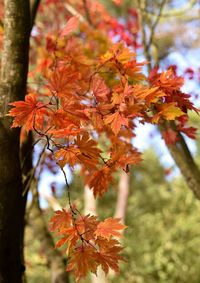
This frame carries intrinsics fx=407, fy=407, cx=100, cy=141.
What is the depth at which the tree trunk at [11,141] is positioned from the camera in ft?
3.59

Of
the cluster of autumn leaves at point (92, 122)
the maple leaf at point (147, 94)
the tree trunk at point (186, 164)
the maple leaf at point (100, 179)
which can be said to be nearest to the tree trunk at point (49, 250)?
the tree trunk at point (186, 164)

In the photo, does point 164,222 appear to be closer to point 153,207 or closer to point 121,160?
point 153,207

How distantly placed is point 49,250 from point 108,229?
148cm

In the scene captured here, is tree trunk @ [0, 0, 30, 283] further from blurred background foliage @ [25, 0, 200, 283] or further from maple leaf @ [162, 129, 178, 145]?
blurred background foliage @ [25, 0, 200, 283]

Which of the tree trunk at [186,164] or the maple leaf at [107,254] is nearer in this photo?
the maple leaf at [107,254]

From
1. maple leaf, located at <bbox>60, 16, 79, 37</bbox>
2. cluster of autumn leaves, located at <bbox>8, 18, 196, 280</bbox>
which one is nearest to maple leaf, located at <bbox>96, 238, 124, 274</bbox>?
cluster of autumn leaves, located at <bbox>8, 18, 196, 280</bbox>

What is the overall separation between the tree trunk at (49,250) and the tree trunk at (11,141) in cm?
101

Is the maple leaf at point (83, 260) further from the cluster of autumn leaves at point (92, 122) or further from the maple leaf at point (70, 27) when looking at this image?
the maple leaf at point (70, 27)

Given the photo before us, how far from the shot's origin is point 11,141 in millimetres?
1140

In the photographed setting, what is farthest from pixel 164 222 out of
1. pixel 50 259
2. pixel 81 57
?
pixel 81 57

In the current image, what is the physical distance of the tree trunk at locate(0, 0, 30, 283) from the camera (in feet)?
3.59

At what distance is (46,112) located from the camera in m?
1.08

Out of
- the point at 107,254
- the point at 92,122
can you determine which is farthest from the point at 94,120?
the point at 107,254

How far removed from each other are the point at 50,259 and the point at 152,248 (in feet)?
16.5
